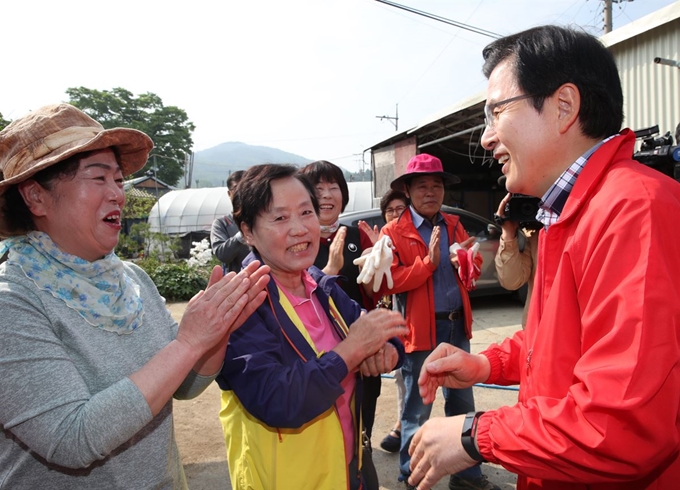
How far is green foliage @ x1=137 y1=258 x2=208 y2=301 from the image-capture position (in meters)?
9.34

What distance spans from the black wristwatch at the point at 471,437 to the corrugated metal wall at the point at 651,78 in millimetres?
5350

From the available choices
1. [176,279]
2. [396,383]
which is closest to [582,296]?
[396,383]

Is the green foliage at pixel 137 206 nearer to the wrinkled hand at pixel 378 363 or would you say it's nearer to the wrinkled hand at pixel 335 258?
the wrinkled hand at pixel 335 258

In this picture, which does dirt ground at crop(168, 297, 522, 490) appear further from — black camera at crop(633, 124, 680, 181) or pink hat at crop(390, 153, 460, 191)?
black camera at crop(633, 124, 680, 181)

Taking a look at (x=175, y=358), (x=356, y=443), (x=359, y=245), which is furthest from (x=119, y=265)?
(x=359, y=245)

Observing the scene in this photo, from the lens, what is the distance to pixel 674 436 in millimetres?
883

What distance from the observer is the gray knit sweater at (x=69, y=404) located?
1.08 metres

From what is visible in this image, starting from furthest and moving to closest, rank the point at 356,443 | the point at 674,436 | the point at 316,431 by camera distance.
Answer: the point at 356,443 < the point at 316,431 < the point at 674,436

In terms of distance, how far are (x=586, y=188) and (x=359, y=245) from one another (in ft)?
7.22

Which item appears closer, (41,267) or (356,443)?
(41,267)

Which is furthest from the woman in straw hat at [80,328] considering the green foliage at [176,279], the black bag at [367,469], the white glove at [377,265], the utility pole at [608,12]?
the utility pole at [608,12]

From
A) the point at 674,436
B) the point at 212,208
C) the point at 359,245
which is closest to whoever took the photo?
the point at 674,436

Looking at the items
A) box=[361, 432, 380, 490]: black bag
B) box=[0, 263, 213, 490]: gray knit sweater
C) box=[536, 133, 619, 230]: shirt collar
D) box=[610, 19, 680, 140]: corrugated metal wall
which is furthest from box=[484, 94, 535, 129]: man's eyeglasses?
box=[610, 19, 680, 140]: corrugated metal wall

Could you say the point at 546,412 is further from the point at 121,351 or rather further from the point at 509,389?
the point at 509,389
